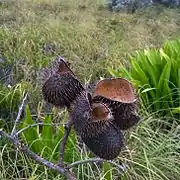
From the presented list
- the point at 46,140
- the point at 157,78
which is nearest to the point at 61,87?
the point at 46,140

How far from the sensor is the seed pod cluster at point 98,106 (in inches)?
48.4

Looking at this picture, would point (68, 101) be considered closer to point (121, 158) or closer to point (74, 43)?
point (121, 158)

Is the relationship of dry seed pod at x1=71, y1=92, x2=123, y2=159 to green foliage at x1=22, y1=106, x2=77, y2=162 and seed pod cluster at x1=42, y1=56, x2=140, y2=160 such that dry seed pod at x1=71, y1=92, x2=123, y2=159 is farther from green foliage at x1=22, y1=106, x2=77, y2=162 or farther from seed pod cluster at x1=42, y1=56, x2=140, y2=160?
green foliage at x1=22, y1=106, x2=77, y2=162

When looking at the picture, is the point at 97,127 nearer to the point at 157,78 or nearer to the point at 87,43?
the point at 157,78

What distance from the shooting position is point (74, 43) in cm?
640

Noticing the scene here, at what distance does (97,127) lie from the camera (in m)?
1.22

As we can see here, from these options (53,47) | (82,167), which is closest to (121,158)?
(82,167)

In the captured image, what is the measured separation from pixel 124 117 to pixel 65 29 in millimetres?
6196

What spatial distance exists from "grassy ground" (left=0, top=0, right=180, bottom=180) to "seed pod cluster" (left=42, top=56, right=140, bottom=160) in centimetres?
171

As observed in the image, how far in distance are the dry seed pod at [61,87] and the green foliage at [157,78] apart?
9.40 ft

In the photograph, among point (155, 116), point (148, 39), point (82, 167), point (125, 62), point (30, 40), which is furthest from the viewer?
point (148, 39)

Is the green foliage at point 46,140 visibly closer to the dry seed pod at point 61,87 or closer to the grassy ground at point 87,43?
the grassy ground at point 87,43

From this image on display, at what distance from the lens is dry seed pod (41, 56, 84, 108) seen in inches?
50.4

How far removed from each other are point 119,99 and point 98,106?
0.20 ft
